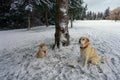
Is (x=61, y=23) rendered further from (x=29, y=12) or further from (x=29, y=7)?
(x=29, y=12)

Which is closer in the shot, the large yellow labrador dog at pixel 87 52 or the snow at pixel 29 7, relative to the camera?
the large yellow labrador dog at pixel 87 52

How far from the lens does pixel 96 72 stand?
562cm

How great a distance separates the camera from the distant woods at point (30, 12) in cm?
1745

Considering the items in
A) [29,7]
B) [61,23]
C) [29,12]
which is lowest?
[61,23]

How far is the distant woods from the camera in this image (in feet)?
57.3

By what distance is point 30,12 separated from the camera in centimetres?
1931

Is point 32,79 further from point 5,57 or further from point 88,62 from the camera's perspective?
point 5,57

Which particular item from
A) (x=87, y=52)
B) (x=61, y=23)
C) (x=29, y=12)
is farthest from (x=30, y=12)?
(x=87, y=52)

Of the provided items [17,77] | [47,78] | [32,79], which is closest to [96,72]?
[47,78]

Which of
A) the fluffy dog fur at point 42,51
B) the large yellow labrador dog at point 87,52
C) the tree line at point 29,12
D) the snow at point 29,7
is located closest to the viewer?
the large yellow labrador dog at point 87,52

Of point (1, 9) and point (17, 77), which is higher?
point (1, 9)

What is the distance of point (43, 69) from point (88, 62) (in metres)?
1.43

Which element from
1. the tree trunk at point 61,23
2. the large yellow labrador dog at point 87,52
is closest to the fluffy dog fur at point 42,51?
the tree trunk at point 61,23

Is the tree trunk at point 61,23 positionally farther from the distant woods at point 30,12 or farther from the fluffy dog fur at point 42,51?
the distant woods at point 30,12
